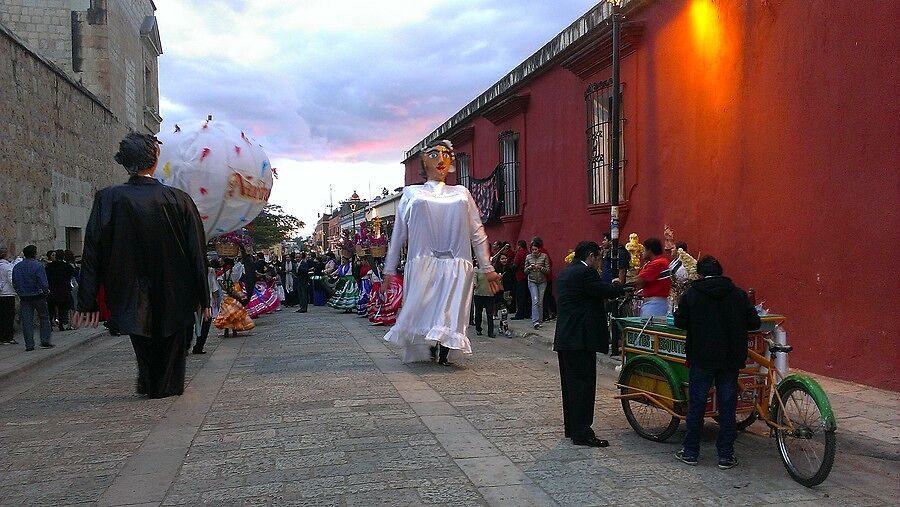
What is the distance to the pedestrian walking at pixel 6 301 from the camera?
37.0 ft

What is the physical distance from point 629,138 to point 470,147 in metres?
9.09

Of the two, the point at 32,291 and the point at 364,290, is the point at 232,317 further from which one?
the point at 364,290

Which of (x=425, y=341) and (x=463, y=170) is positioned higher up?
(x=463, y=170)

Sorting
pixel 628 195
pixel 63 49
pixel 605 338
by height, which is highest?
pixel 63 49

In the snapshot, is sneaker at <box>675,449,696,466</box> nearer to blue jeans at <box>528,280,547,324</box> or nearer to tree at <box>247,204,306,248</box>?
blue jeans at <box>528,280,547,324</box>

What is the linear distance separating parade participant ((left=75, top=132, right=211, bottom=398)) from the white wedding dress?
2.49 meters

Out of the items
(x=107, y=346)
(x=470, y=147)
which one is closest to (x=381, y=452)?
(x=107, y=346)

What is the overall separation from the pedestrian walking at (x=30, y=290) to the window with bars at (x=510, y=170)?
9482 mm

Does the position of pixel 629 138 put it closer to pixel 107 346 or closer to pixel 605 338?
pixel 605 338

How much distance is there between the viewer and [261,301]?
16.5 metres

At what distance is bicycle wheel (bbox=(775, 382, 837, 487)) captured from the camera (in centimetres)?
411

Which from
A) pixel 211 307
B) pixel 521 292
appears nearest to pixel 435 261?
pixel 211 307

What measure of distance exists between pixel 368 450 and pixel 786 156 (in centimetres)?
547

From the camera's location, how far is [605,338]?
16.9ft
